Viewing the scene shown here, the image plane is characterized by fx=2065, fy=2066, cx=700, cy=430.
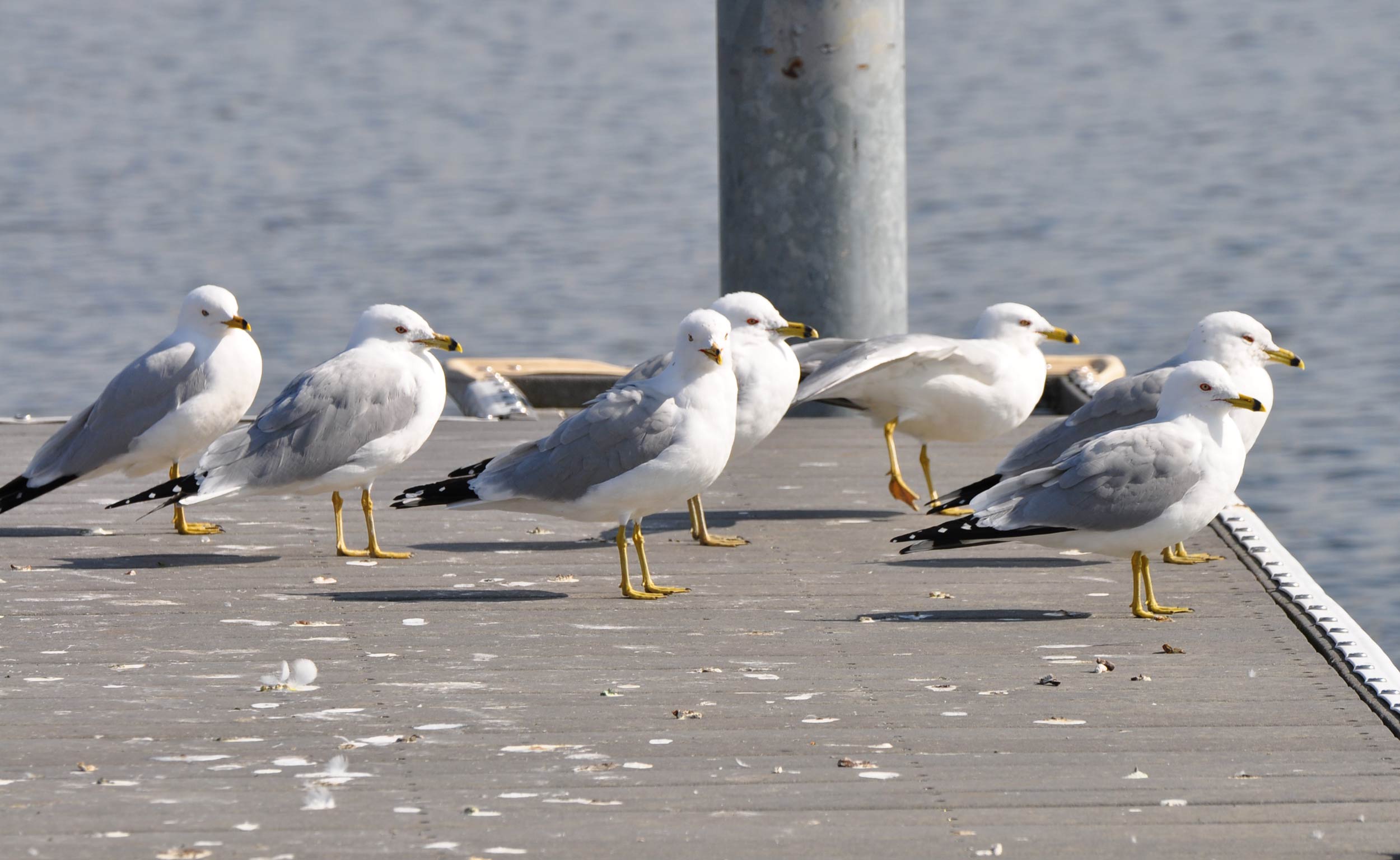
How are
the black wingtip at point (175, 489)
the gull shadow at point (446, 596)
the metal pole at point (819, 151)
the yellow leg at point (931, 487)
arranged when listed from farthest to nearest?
the metal pole at point (819, 151) → the yellow leg at point (931, 487) → the black wingtip at point (175, 489) → the gull shadow at point (446, 596)

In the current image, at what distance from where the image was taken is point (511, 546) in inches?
288

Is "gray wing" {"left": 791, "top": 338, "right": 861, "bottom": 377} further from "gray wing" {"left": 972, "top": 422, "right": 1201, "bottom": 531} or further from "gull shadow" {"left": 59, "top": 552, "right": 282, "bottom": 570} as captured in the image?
"gull shadow" {"left": 59, "top": 552, "right": 282, "bottom": 570}

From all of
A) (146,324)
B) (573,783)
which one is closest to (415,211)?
(146,324)

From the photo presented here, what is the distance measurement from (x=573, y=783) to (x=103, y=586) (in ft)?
8.62

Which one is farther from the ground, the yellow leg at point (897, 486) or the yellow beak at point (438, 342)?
the yellow beak at point (438, 342)

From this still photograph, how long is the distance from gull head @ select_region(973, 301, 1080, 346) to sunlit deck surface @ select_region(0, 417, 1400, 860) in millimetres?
1261

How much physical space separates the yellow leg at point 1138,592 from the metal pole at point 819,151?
4262 mm

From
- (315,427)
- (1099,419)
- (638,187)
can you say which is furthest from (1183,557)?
(638,187)

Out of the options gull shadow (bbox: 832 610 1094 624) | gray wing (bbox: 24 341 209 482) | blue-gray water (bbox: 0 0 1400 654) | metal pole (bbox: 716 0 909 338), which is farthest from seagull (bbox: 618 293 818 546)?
blue-gray water (bbox: 0 0 1400 654)

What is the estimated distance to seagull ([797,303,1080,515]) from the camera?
805 cm

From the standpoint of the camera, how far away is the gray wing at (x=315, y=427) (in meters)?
6.91

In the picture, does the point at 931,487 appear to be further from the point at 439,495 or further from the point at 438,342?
the point at 439,495

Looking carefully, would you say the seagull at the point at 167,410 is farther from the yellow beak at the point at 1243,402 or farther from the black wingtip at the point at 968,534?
the yellow beak at the point at 1243,402

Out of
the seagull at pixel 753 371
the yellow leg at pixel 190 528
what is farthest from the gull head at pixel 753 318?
the yellow leg at pixel 190 528
